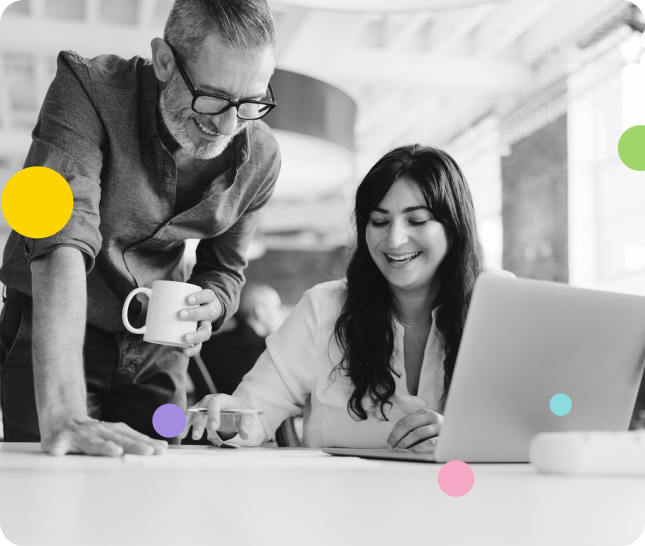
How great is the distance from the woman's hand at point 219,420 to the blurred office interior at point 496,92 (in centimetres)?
282

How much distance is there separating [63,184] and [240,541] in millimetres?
850

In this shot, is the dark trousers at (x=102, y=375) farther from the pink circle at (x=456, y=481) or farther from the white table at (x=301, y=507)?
the pink circle at (x=456, y=481)

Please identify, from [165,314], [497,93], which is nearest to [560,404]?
[165,314]

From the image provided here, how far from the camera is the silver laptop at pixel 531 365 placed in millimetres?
807

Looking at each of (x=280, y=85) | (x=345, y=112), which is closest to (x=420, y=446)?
(x=280, y=85)

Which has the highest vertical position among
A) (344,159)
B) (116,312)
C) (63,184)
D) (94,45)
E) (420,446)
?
(94,45)

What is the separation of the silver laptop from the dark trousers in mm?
741

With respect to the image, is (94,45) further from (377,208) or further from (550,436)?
(550,436)

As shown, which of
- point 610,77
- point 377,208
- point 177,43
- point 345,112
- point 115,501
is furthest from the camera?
point 610,77

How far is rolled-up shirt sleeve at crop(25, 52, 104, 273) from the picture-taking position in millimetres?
1093

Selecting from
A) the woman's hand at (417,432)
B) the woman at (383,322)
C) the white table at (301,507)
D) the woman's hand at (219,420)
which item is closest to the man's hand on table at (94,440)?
the white table at (301,507)

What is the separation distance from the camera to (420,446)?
1.12 meters

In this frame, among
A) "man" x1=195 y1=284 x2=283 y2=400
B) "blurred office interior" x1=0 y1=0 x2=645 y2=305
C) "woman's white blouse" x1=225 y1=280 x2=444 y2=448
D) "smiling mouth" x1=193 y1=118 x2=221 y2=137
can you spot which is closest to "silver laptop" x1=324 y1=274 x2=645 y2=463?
"woman's white blouse" x1=225 y1=280 x2=444 y2=448

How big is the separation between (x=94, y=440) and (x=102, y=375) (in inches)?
24.6
